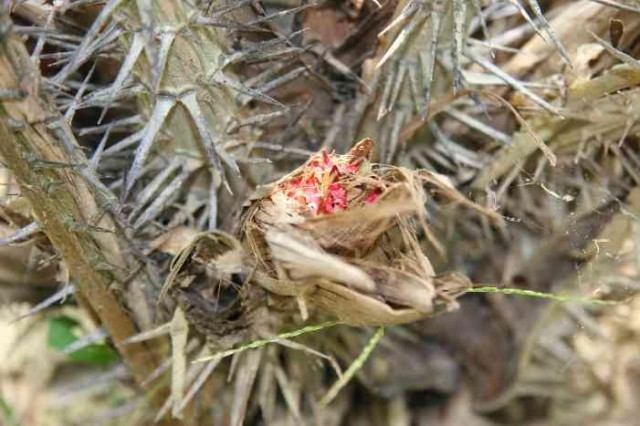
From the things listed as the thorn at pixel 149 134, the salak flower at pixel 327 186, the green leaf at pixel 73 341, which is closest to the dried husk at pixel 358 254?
the salak flower at pixel 327 186

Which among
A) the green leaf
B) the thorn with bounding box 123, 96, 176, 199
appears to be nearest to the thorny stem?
the thorn with bounding box 123, 96, 176, 199

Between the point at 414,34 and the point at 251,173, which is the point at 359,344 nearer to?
the point at 251,173

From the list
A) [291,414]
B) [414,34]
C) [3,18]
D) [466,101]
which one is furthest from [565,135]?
[3,18]

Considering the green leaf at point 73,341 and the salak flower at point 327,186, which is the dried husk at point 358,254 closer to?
the salak flower at point 327,186

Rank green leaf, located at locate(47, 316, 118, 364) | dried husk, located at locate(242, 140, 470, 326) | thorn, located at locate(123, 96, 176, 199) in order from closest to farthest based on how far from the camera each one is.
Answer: dried husk, located at locate(242, 140, 470, 326) < thorn, located at locate(123, 96, 176, 199) < green leaf, located at locate(47, 316, 118, 364)

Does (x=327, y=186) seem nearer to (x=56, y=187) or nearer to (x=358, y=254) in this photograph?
(x=358, y=254)

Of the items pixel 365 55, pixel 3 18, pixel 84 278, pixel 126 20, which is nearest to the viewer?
pixel 3 18

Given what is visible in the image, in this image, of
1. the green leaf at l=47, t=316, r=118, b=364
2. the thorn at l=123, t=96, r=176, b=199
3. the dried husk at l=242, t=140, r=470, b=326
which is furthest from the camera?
the green leaf at l=47, t=316, r=118, b=364

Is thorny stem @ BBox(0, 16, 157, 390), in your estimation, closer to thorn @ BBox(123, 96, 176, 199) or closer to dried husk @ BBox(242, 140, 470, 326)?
thorn @ BBox(123, 96, 176, 199)
